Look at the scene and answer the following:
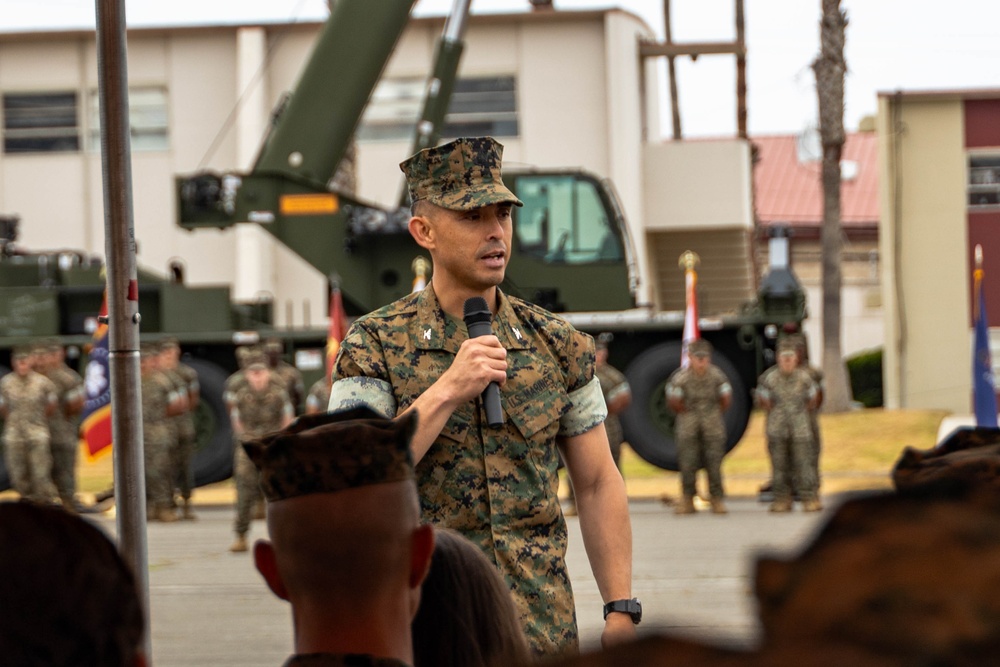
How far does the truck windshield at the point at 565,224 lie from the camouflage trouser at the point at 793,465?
10.5 ft

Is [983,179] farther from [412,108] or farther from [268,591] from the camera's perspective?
[268,591]

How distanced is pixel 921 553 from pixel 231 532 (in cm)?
1394

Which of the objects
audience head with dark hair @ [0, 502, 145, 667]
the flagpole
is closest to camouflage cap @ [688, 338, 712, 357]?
the flagpole

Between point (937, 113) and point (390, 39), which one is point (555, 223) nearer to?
point (390, 39)

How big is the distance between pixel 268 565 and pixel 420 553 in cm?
19

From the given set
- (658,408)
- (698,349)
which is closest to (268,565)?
(698,349)

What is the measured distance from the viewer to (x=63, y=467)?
1609 cm

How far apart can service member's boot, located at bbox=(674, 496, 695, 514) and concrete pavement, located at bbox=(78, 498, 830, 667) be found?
5.3 inches

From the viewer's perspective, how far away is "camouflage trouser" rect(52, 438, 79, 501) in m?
16.0

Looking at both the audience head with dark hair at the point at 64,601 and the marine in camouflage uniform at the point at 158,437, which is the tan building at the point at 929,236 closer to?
the marine in camouflage uniform at the point at 158,437

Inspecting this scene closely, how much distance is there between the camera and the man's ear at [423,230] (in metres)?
3.38

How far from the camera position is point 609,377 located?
15859mm

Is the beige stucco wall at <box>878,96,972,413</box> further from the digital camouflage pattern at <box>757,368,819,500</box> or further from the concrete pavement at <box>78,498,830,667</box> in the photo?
the concrete pavement at <box>78,498,830,667</box>

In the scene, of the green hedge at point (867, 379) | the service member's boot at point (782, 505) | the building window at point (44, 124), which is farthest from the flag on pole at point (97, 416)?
the green hedge at point (867, 379)
